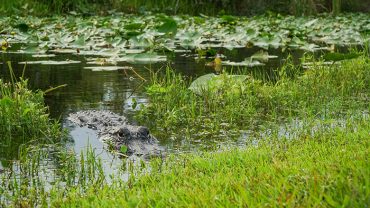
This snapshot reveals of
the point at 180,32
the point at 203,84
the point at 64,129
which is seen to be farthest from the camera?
the point at 180,32

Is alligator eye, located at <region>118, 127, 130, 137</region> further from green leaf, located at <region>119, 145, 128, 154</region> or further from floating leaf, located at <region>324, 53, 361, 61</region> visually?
floating leaf, located at <region>324, 53, 361, 61</region>

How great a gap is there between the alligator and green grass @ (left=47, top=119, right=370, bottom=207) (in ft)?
0.93

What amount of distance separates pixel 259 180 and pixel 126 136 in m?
1.68

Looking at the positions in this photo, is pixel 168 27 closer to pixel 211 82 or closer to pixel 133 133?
pixel 211 82

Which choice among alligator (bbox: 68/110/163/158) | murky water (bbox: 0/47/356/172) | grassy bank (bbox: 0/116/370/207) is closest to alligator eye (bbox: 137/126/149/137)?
alligator (bbox: 68/110/163/158)

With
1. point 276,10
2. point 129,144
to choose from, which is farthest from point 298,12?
point 129,144

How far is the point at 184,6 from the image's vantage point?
1571 centimetres

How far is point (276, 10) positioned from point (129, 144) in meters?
13.5

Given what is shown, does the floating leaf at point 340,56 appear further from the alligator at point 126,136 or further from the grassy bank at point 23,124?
the grassy bank at point 23,124

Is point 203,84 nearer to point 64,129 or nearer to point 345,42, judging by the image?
point 64,129

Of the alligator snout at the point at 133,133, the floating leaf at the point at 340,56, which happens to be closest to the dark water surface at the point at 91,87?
the alligator snout at the point at 133,133

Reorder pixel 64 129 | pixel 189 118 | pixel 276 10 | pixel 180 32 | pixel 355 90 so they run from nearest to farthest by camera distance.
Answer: pixel 64 129, pixel 189 118, pixel 355 90, pixel 180 32, pixel 276 10

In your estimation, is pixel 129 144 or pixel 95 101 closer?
pixel 129 144

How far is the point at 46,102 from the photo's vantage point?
5.88 m
